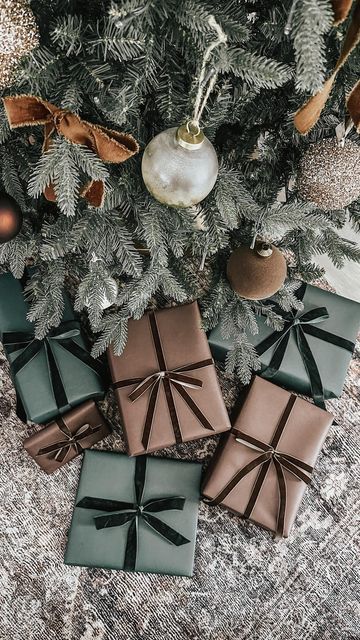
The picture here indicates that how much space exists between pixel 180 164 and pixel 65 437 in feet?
2.58

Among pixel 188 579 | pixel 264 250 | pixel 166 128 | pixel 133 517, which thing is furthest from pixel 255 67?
pixel 188 579

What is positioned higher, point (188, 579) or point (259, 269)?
point (259, 269)

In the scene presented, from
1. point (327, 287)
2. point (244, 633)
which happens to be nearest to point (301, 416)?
point (327, 287)

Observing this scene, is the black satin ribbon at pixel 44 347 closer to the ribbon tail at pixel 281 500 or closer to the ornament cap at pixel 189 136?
the ribbon tail at pixel 281 500

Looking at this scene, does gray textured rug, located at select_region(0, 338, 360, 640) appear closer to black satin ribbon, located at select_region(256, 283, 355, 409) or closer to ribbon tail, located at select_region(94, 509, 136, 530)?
ribbon tail, located at select_region(94, 509, 136, 530)

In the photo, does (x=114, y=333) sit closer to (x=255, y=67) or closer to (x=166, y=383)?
(x=166, y=383)

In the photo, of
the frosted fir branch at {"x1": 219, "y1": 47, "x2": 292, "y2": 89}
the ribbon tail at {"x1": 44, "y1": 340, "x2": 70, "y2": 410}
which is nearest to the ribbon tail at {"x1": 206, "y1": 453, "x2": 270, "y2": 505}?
the ribbon tail at {"x1": 44, "y1": 340, "x2": 70, "y2": 410}

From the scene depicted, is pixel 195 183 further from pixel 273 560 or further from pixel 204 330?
pixel 273 560

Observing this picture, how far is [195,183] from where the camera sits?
2.04 feet

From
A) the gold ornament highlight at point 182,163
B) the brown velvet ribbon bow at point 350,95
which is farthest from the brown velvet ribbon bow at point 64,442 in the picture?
the brown velvet ribbon bow at point 350,95

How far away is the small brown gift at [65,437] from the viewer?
1.18m

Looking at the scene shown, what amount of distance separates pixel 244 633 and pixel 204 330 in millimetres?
738

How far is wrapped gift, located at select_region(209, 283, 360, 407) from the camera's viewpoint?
1.22 meters

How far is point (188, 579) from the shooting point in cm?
123
